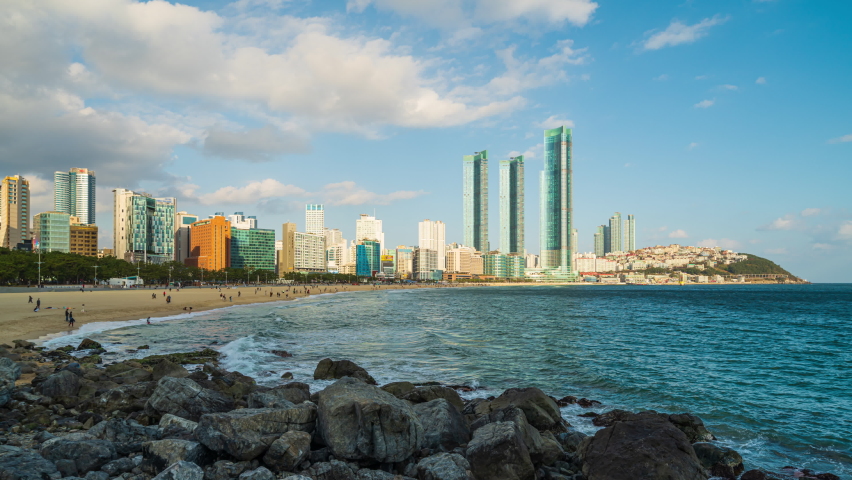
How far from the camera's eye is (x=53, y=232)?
184 meters

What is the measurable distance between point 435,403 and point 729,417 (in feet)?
33.0

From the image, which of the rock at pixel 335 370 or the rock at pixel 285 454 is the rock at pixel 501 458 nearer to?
the rock at pixel 285 454

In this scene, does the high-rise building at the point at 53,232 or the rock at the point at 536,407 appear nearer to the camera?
the rock at the point at 536,407

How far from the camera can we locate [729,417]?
14.8 m

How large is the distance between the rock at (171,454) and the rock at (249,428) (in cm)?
18

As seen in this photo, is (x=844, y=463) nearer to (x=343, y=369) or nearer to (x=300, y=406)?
(x=300, y=406)

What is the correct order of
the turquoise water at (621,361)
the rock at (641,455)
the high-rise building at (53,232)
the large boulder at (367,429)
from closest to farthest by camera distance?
the rock at (641,455) → the large boulder at (367,429) → the turquoise water at (621,361) → the high-rise building at (53,232)

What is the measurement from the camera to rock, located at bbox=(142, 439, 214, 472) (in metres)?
7.95

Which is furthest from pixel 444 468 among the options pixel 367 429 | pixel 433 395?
pixel 433 395

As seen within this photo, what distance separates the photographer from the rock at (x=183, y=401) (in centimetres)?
1126

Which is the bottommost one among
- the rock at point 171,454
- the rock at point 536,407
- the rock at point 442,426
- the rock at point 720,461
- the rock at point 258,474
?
the rock at point 720,461

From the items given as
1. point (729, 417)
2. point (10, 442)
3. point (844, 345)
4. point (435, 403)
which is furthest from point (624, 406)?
point (844, 345)

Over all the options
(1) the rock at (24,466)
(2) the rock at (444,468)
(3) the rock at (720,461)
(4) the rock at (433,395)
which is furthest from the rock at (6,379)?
(3) the rock at (720,461)

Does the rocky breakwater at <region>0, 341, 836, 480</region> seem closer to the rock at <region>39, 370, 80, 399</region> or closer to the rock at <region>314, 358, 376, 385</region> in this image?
the rock at <region>39, 370, 80, 399</region>
